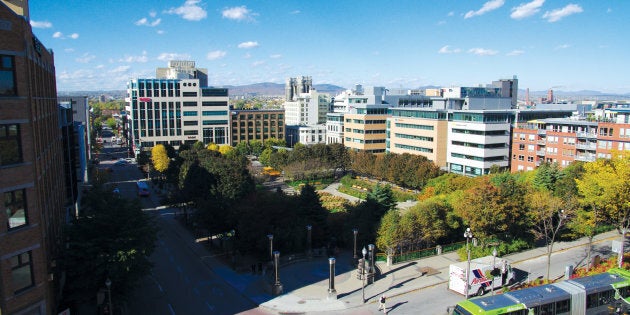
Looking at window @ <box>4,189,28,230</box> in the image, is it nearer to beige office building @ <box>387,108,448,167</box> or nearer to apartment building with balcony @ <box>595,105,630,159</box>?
apartment building with balcony @ <box>595,105,630,159</box>

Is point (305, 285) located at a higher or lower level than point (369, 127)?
lower

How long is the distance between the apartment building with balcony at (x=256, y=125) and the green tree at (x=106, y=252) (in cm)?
9642

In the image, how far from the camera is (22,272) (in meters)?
20.1

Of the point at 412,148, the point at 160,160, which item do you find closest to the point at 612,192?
the point at 412,148

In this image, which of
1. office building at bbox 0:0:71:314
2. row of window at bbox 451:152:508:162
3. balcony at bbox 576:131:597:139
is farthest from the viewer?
row of window at bbox 451:152:508:162

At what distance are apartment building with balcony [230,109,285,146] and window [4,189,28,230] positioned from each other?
104 metres

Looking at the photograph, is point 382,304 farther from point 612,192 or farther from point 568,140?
point 568,140

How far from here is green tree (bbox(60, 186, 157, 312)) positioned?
26.3m

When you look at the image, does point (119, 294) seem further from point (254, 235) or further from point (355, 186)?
point (355, 186)

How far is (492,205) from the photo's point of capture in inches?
1483

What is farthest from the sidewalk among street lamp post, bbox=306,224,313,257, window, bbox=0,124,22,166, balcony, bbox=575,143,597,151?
balcony, bbox=575,143,597,151

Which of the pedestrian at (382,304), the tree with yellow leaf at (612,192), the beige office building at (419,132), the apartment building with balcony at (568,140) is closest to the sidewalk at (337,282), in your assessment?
the pedestrian at (382,304)

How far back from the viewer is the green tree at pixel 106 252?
2627 centimetres

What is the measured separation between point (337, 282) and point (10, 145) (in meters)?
22.9
